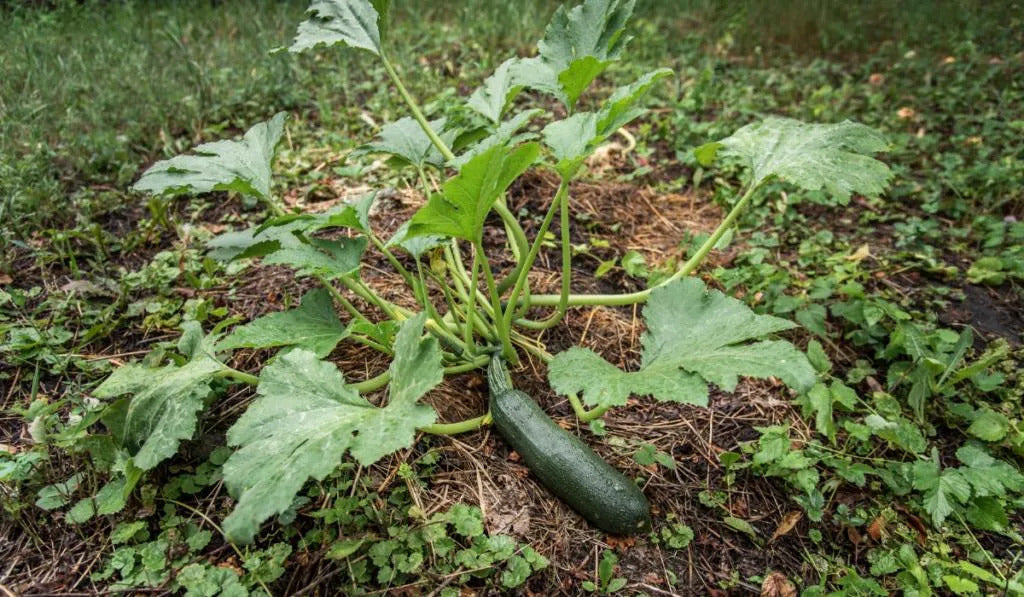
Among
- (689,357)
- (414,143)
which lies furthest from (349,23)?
(689,357)

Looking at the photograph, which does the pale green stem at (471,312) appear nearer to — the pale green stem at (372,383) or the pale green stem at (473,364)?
the pale green stem at (473,364)

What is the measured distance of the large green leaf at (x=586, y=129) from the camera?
5.64 feet

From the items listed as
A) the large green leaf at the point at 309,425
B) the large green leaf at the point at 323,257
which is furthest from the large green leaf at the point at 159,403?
the large green leaf at the point at 323,257

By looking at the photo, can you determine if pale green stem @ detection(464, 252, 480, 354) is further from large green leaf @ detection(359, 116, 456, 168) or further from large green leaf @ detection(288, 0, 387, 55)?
large green leaf @ detection(288, 0, 387, 55)

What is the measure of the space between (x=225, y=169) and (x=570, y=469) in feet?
5.04

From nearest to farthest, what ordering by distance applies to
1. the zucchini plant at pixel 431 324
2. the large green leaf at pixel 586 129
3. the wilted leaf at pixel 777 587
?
the zucchini plant at pixel 431 324 → the large green leaf at pixel 586 129 → the wilted leaf at pixel 777 587

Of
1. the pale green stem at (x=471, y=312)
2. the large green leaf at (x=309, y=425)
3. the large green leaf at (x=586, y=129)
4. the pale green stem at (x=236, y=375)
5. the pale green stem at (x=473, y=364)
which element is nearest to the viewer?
the large green leaf at (x=309, y=425)

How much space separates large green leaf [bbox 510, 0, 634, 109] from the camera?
2236mm

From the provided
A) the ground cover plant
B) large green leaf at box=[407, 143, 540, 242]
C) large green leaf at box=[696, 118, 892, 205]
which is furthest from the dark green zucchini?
large green leaf at box=[696, 118, 892, 205]

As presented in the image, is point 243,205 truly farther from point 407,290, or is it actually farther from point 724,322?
point 724,322

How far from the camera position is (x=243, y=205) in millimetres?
3240

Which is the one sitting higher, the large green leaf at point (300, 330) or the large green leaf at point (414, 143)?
the large green leaf at point (414, 143)

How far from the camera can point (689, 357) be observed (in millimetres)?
1746

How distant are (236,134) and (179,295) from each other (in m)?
1.52
